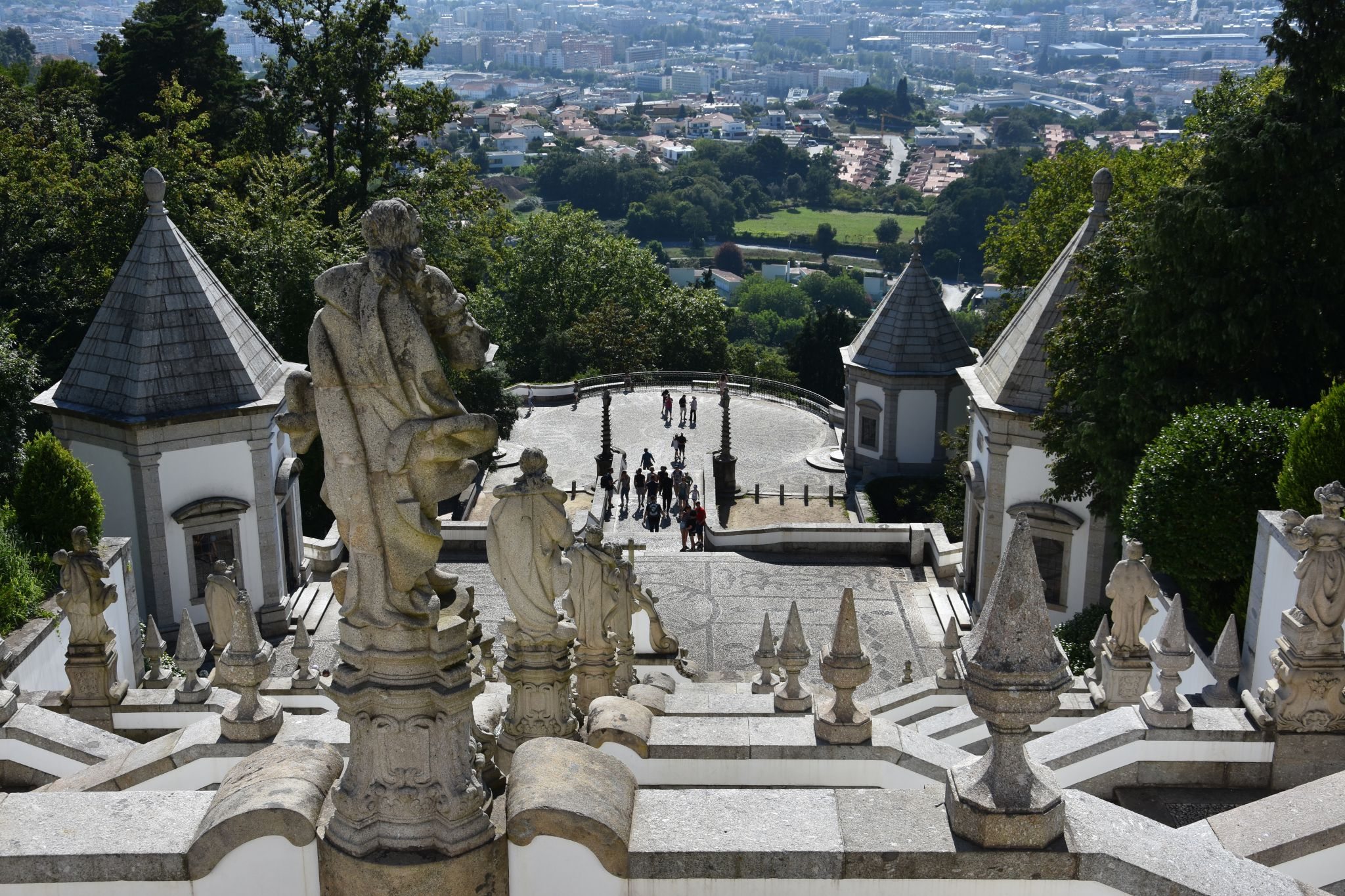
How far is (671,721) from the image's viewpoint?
11664 mm

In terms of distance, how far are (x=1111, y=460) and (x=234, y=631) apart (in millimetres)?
14412

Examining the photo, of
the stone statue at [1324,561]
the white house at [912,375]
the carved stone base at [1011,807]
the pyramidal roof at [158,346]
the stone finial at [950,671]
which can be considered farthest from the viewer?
the white house at [912,375]

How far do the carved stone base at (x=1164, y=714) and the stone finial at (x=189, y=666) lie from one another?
31.8 feet

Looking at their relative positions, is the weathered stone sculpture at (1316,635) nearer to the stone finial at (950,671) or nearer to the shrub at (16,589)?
the stone finial at (950,671)

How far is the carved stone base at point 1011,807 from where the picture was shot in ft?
25.4

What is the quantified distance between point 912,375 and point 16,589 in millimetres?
24172

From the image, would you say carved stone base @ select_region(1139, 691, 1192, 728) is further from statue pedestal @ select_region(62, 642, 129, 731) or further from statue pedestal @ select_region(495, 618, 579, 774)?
statue pedestal @ select_region(62, 642, 129, 731)

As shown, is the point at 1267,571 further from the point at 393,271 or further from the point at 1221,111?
the point at 1221,111

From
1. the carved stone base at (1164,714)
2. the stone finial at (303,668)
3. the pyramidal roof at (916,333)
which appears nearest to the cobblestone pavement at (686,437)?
the pyramidal roof at (916,333)

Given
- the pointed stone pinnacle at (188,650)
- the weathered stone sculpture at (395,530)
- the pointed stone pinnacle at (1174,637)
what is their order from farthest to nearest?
1. the pointed stone pinnacle at (188,650)
2. the pointed stone pinnacle at (1174,637)
3. the weathered stone sculpture at (395,530)

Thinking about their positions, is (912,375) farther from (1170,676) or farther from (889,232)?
(889,232)

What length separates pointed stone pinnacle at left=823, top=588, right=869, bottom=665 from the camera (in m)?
11.2

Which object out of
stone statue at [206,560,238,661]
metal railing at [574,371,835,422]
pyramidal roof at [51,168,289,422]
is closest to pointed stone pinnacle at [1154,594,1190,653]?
stone statue at [206,560,238,661]

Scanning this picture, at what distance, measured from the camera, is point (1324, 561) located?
451 inches
